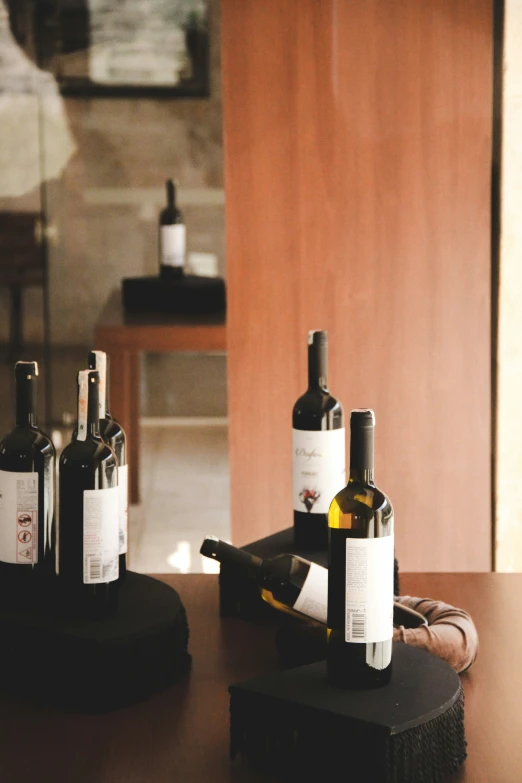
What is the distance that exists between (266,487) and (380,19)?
48.5 inches

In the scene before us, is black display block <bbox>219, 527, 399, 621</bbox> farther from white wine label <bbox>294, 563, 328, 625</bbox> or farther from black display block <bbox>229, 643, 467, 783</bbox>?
black display block <bbox>229, 643, 467, 783</bbox>

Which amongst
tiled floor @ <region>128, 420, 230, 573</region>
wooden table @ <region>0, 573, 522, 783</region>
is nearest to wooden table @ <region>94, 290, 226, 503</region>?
tiled floor @ <region>128, 420, 230, 573</region>

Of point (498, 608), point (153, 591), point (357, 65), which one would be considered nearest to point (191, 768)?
point (153, 591)

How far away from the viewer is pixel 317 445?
1.51 m

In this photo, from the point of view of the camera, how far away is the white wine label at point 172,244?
142 inches

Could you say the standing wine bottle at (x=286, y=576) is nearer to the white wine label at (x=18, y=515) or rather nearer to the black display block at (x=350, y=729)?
the black display block at (x=350, y=729)

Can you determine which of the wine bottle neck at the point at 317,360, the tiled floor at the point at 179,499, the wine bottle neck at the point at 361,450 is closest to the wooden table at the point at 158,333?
the tiled floor at the point at 179,499

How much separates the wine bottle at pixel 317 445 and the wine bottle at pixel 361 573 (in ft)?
1.32

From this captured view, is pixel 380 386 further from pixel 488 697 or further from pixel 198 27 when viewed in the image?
pixel 198 27

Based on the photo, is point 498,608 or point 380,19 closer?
point 498,608

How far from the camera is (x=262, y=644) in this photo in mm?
1401

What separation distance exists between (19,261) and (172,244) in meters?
2.11

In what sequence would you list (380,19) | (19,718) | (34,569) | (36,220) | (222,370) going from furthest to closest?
(222,370), (36,220), (380,19), (34,569), (19,718)

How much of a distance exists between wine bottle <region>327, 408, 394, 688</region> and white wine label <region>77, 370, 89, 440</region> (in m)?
0.33
